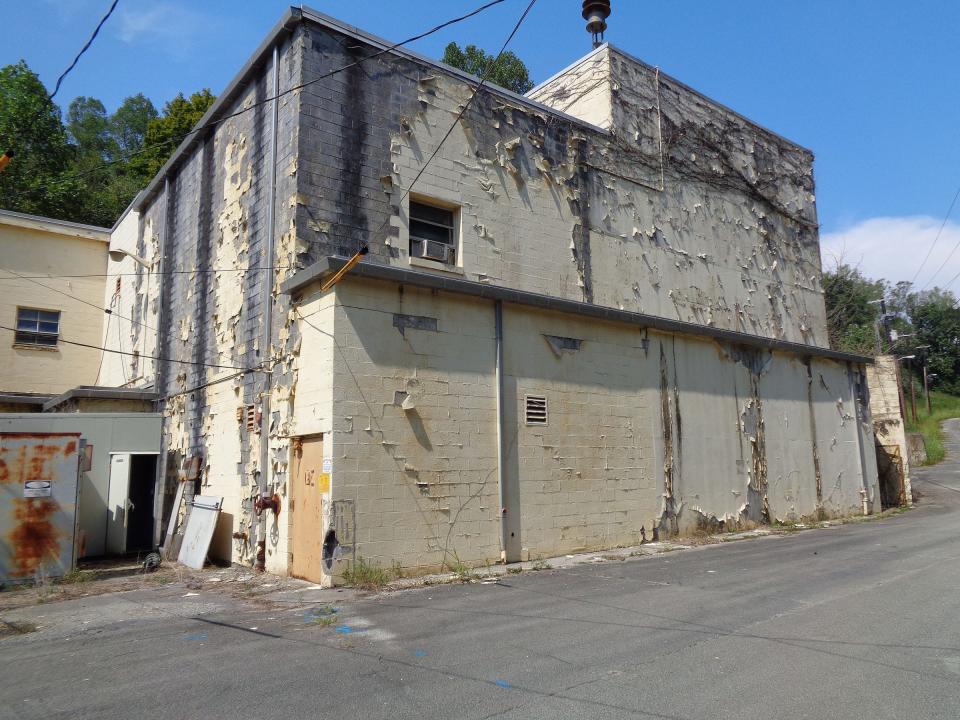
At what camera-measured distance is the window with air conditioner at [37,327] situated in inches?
854

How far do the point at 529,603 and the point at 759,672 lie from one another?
3.42 metres

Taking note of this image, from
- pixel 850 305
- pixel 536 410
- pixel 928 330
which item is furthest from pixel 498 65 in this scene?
pixel 928 330

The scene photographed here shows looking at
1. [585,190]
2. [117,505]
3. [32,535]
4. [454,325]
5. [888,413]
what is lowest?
[32,535]

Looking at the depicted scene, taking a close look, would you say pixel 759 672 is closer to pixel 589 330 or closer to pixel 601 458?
pixel 601 458

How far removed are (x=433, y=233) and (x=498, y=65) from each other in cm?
3286

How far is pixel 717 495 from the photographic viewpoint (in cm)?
1579

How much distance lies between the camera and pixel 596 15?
20.1 m

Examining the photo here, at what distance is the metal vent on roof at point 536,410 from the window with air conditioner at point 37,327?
16950 mm

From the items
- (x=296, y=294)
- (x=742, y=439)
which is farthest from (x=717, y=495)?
(x=296, y=294)

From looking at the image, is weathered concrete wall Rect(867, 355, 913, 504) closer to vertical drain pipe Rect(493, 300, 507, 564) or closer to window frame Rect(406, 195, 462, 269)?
vertical drain pipe Rect(493, 300, 507, 564)

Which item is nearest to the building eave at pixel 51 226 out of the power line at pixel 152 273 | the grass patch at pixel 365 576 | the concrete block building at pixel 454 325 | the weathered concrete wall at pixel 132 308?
the weathered concrete wall at pixel 132 308

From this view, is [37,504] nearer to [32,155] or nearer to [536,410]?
[536,410]

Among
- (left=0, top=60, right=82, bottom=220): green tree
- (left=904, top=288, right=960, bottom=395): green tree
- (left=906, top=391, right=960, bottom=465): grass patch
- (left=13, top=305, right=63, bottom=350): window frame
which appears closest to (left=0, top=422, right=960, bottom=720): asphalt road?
(left=13, top=305, right=63, bottom=350): window frame

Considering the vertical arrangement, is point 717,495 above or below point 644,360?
below
